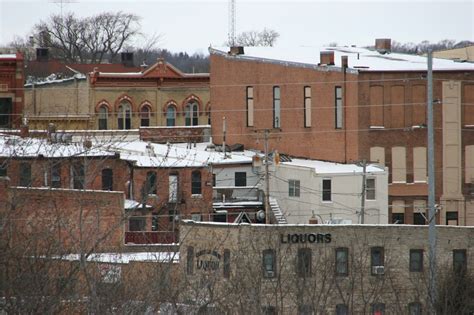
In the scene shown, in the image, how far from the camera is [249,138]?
233 feet

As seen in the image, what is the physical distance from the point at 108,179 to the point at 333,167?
31.5 ft

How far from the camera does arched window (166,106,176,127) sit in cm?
8269

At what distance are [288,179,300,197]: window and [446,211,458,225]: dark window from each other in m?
6.82

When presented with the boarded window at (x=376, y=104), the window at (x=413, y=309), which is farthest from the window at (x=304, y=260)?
the boarded window at (x=376, y=104)

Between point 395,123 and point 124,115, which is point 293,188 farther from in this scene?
point 124,115

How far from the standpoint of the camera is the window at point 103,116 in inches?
3186

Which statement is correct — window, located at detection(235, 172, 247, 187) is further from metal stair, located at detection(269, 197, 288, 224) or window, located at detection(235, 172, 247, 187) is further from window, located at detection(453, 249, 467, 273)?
window, located at detection(453, 249, 467, 273)

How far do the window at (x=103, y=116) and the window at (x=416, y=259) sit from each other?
3181 centimetres

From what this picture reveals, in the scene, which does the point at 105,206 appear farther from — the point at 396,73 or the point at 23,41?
the point at 23,41

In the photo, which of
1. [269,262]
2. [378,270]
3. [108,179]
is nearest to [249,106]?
[108,179]

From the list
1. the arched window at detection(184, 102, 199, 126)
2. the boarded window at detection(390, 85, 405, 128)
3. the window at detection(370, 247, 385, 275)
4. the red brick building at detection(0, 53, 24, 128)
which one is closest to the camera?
the window at detection(370, 247, 385, 275)

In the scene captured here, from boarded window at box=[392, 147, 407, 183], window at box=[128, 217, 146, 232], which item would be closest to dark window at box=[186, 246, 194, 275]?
window at box=[128, 217, 146, 232]

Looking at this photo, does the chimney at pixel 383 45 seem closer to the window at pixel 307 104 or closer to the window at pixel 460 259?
the window at pixel 307 104

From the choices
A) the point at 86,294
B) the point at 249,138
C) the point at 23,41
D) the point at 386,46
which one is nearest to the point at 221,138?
the point at 249,138
